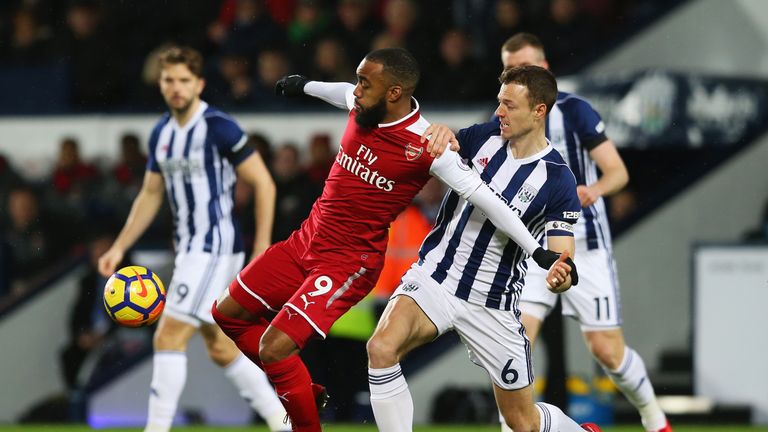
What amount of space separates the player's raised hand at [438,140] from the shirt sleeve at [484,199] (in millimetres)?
37

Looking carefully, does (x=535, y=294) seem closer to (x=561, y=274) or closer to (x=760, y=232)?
(x=561, y=274)

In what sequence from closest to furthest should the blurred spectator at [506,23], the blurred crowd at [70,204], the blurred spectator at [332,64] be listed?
the blurred crowd at [70,204] → the blurred spectator at [506,23] → the blurred spectator at [332,64]

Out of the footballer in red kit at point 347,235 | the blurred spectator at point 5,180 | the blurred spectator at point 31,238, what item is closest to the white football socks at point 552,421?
the footballer in red kit at point 347,235

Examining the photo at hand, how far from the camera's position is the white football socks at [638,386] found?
26.3ft

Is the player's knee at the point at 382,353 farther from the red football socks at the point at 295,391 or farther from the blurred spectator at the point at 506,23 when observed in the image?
the blurred spectator at the point at 506,23

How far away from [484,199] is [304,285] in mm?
991

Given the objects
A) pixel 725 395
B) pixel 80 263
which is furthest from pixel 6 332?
pixel 725 395

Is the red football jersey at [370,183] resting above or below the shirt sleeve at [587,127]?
below

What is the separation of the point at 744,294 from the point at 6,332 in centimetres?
605

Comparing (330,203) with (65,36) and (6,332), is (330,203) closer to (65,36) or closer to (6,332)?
(6,332)

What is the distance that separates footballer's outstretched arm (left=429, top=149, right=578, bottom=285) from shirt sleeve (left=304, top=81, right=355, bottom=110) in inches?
33.0

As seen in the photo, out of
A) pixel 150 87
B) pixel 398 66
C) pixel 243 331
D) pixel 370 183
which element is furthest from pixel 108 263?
pixel 150 87

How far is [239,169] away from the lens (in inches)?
333

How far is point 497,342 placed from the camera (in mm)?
6598
